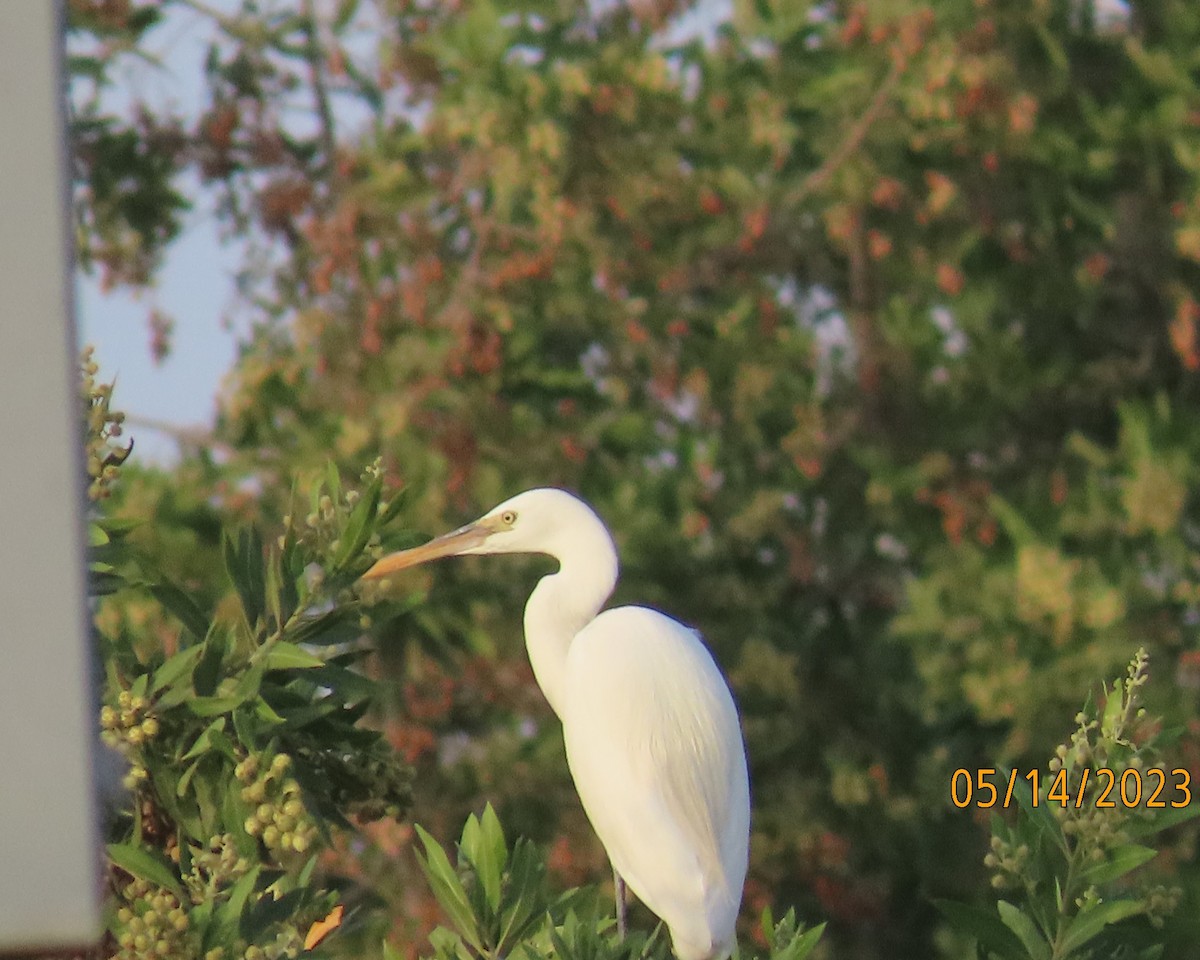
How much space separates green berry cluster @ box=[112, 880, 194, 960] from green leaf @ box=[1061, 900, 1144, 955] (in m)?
1.09

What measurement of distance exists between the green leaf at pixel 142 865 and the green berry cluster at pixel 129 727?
77 millimetres

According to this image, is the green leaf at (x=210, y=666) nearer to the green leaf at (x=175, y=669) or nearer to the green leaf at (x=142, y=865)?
the green leaf at (x=175, y=669)

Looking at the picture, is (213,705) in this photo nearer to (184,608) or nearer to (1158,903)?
(184,608)

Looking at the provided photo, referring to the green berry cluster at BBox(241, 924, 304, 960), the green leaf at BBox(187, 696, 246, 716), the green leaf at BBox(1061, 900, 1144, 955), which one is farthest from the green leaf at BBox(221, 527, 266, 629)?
the green leaf at BBox(1061, 900, 1144, 955)

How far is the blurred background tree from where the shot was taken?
609 centimetres

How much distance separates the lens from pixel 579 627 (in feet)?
11.5

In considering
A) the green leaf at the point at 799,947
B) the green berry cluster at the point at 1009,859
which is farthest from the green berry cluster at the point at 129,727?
the green berry cluster at the point at 1009,859

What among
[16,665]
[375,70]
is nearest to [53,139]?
[16,665]

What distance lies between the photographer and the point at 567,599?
11.5 ft

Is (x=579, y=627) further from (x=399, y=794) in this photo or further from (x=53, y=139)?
(x=53, y=139)

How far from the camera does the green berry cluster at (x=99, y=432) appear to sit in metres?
2.34

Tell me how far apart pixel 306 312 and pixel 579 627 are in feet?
8.88

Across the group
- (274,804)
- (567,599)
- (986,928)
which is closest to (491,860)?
(274,804)

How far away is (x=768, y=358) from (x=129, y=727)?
4909mm
